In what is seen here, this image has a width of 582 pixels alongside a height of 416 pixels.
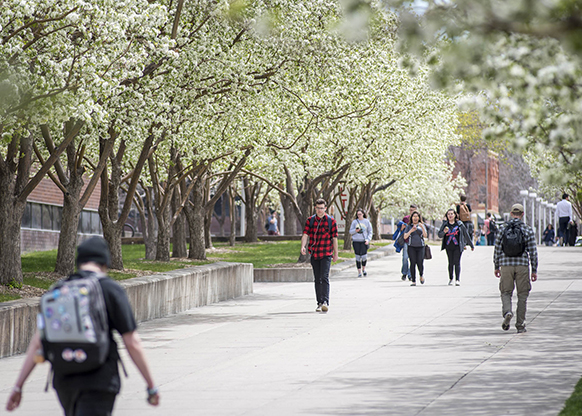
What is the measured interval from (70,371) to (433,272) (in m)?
20.7

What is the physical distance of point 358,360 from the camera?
396 inches

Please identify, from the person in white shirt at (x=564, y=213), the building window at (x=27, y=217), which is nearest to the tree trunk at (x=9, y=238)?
the building window at (x=27, y=217)

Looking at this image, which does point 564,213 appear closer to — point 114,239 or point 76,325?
point 114,239

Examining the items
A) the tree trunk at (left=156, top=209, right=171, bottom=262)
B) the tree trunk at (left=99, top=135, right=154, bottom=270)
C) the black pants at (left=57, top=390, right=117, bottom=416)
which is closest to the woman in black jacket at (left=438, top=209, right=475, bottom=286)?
the tree trunk at (left=99, top=135, right=154, bottom=270)

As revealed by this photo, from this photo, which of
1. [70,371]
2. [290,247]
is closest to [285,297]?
[70,371]

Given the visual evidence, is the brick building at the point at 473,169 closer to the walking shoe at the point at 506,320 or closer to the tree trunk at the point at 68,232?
the tree trunk at the point at 68,232

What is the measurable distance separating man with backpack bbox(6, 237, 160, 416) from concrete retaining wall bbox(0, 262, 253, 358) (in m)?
6.70

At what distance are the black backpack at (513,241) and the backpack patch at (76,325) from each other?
8.01 m

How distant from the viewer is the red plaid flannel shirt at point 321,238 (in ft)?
49.0

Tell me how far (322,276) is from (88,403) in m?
10.4

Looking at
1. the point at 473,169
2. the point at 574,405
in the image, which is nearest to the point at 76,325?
the point at 574,405

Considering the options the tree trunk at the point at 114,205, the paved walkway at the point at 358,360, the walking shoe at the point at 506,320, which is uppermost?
the tree trunk at the point at 114,205

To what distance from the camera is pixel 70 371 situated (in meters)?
4.67

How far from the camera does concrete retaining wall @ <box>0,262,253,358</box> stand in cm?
1138
